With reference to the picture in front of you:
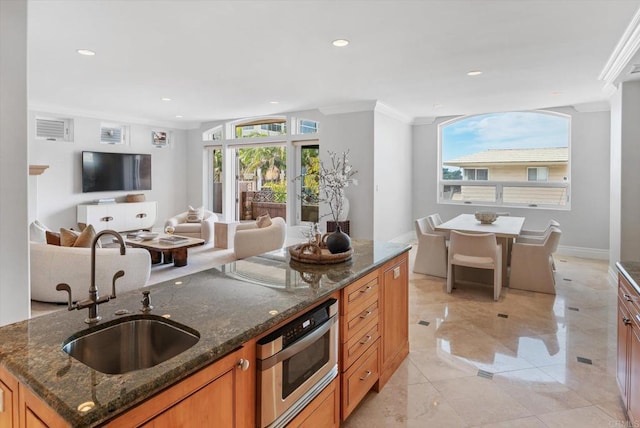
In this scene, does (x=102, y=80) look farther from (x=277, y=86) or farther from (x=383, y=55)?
(x=383, y=55)

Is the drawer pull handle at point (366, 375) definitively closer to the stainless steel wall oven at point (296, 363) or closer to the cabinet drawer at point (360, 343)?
the cabinet drawer at point (360, 343)

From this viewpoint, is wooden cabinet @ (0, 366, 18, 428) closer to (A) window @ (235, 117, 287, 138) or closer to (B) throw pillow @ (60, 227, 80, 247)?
(B) throw pillow @ (60, 227, 80, 247)

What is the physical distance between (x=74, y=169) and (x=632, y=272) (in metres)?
8.58

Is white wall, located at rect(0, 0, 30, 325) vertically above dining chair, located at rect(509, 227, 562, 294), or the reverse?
white wall, located at rect(0, 0, 30, 325)

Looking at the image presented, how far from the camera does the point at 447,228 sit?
4.91 m

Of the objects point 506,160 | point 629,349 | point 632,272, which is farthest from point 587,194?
point 629,349

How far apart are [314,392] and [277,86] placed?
4.55 m

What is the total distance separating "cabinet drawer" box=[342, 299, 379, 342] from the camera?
1987 mm

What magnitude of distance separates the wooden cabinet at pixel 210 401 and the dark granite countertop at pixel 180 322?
4cm

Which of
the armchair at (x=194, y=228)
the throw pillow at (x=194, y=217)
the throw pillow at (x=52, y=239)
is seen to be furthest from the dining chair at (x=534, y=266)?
the throw pillow at (x=194, y=217)

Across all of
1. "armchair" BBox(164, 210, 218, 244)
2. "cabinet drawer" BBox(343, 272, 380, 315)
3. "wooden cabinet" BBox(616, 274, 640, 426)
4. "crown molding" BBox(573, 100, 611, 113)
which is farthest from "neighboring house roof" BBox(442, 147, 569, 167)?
"cabinet drawer" BBox(343, 272, 380, 315)

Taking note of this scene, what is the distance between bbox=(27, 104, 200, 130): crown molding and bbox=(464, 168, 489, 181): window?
6563 millimetres

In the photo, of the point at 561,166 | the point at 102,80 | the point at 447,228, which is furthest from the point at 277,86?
the point at 561,166

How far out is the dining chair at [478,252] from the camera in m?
4.19
